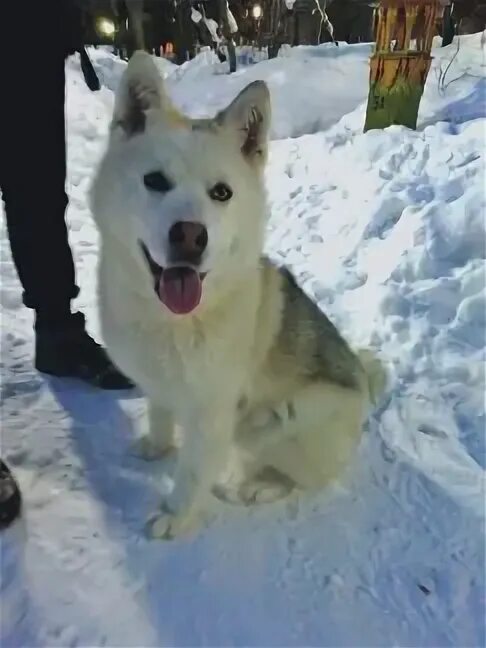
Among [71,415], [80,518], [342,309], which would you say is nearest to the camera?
[80,518]

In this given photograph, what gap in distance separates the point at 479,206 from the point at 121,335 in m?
0.94

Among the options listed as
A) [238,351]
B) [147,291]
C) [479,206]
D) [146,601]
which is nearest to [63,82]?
[147,291]

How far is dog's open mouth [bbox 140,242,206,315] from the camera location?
763 millimetres

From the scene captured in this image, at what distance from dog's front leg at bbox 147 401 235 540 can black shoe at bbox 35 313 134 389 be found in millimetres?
308

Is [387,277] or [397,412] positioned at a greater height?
[387,277]

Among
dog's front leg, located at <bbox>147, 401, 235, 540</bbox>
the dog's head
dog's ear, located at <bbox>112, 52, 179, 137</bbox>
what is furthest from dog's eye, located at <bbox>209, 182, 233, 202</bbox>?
dog's front leg, located at <bbox>147, 401, 235, 540</bbox>

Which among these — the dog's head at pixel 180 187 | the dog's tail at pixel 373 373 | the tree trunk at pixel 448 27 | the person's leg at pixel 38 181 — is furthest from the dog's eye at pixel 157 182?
the tree trunk at pixel 448 27

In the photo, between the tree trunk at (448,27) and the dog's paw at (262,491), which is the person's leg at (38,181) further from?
the tree trunk at (448,27)

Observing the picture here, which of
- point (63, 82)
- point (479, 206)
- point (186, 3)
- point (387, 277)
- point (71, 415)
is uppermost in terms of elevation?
point (186, 3)

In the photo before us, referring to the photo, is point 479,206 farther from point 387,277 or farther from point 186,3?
point 186,3

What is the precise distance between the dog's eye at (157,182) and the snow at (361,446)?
14 centimetres

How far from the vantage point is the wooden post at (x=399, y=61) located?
3.43ft

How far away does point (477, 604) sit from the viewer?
0.83 meters

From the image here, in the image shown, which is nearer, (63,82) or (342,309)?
(63,82)
